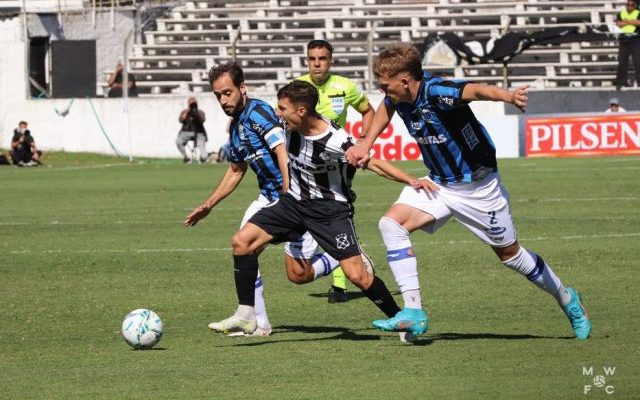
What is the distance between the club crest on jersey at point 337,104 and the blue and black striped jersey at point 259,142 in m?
2.22

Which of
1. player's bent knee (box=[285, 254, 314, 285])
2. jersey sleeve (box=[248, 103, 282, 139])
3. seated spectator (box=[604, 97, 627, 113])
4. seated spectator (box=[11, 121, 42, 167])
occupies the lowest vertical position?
seated spectator (box=[11, 121, 42, 167])

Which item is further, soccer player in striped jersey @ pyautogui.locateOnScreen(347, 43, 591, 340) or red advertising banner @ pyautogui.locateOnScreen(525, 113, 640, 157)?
red advertising banner @ pyautogui.locateOnScreen(525, 113, 640, 157)

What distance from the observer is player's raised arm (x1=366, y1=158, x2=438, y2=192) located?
845cm

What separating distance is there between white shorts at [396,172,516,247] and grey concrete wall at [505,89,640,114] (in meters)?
23.3

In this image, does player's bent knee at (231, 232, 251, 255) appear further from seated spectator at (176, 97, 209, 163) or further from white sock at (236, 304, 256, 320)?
seated spectator at (176, 97, 209, 163)

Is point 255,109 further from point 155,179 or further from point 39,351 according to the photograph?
point 155,179

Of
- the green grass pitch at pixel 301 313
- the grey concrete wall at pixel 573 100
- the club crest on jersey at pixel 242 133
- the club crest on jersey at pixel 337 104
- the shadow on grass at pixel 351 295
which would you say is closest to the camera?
the green grass pitch at pixel 301 313

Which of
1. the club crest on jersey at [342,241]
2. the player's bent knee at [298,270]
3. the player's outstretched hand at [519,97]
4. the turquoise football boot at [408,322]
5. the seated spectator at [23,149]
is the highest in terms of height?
the player's outstretched hand at [519,97]

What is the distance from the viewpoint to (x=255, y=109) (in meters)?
9.28

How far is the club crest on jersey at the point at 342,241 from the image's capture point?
8.66 m

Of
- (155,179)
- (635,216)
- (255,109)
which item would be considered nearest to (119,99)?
(155,179)

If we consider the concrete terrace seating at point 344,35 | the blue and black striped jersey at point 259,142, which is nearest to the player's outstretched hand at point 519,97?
the blue and black striped jersey at point 259,142

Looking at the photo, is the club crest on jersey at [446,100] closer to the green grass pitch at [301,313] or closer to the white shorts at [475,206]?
the white shorts at [475,206]

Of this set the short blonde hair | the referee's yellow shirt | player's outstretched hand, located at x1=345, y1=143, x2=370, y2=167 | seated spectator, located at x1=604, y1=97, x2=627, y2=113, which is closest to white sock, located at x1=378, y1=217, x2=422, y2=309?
player's outstretched hand, located at x1=345, y1=143, x2=370, y2=167
